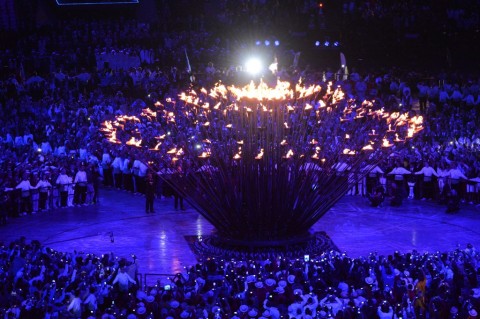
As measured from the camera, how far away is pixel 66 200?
2845 cm

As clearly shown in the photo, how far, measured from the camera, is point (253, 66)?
38094 mm

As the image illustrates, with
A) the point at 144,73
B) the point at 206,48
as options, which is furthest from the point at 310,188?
the point at 206,48

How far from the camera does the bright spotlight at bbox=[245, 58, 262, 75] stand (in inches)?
1473

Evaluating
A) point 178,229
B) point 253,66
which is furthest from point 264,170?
point 253,66

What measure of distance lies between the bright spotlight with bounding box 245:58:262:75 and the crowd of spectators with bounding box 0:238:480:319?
787 inches

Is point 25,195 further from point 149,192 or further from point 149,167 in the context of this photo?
point 149,167

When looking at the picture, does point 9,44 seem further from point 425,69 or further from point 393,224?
point 393,224

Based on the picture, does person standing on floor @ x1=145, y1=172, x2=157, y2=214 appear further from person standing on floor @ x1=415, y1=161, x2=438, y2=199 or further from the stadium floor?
person standing on floor @ x1=415, y1=161, x2=438, y2=199

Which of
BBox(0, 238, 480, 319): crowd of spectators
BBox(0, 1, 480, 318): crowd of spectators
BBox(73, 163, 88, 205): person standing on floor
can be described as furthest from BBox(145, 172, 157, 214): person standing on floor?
BBox(0, 238, 480, 319): crowd of spectators

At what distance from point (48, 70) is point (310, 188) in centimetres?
2014

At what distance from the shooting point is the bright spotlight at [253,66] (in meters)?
37.4

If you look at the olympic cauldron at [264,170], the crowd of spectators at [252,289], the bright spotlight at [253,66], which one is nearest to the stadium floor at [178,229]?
the olympic cauldron at [264,170]

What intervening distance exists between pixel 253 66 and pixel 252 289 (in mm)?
23000

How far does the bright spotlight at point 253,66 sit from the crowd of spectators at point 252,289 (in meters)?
20.0
